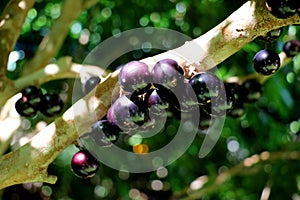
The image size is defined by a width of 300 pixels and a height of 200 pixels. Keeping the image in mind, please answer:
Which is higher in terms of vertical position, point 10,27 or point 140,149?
point 10,27

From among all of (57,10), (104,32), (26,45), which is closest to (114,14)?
(104,32)

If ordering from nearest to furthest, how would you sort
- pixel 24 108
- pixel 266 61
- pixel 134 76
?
1. pixel 134 76
2. pixel 266 61
3. pixel 24 108

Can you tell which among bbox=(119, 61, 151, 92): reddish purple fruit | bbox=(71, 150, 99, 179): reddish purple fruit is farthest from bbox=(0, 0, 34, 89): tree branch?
bbox=(119, 61, 151, 92): reddish purple fruit

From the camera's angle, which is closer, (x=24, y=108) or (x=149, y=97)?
(x=149, y=97)

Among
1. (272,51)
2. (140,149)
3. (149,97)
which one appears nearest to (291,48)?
(272,51)

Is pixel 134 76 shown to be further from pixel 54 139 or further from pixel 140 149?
pixel 140 149

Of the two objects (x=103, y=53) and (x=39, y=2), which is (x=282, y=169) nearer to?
(x=103, y=53)

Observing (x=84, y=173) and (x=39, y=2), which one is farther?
(x=39, y=2)

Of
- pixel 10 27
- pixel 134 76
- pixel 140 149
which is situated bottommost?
pixel 140 149

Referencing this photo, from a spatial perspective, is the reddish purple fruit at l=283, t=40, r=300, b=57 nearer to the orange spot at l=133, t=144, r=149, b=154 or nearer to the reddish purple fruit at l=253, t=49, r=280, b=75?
the reddish purple fruit at l=253, t=49, r=280, b=75
